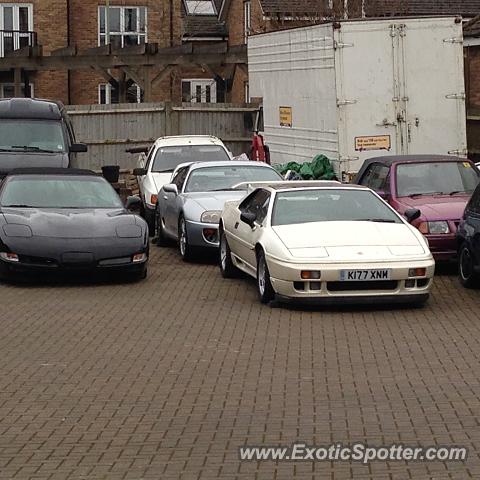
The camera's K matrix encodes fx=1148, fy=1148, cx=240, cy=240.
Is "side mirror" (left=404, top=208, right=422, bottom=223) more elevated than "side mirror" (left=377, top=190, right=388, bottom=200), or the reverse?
"side mirror" (left=377, top=190, right=388, bottom=200)

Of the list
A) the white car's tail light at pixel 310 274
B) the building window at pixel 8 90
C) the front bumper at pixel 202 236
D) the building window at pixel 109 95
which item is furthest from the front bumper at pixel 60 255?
the building window at pixel 109 95

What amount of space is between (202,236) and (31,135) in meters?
6.06

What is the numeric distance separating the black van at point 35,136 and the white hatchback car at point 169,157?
133cm

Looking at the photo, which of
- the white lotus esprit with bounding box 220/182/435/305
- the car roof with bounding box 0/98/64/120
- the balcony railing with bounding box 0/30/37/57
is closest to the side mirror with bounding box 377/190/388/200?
the white lotus esprit with bounding box 220/182/435/305

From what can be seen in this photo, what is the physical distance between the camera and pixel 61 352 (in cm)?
990

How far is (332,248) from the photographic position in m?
11.9

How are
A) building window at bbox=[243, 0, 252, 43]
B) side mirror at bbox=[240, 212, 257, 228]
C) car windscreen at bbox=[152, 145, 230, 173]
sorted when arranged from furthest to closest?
1. building window at bbox=[243, 0, 252, 43]
2. car windscreen at bbox=[152, 145, 230, 173]
3. side mirror at bbox=[240, 212, 257, 228]

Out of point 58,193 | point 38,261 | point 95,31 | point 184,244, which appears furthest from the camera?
point 95,31

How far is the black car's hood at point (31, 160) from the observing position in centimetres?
2014

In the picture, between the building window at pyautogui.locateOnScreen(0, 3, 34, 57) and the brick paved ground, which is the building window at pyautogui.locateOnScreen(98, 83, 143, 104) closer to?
the building window at pyautogui.locateOnScreen(0, 3, 34, 57)

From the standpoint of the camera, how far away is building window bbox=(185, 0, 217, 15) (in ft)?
172

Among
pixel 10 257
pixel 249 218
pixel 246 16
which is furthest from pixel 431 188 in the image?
pixel 246 16

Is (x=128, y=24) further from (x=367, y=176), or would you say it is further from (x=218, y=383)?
(x=218, y=383)

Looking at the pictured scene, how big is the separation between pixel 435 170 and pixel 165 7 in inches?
1184
